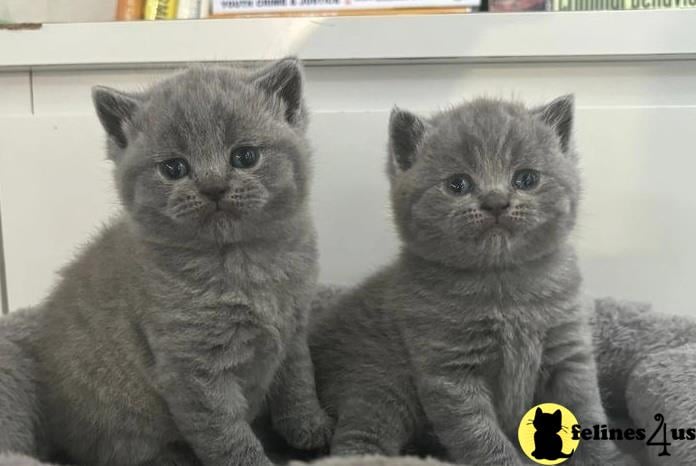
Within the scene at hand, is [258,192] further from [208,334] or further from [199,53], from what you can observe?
[199,53]

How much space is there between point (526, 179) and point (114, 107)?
0.63m

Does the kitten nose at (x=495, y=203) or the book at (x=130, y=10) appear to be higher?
the book at (x=130, y=10)

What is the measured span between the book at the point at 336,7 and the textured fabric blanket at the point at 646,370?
604 millimetres

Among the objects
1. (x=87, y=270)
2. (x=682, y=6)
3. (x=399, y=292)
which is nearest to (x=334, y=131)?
(x=399, y=292)

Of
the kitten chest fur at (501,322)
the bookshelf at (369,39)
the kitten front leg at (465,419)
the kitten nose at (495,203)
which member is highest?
the bookshelf at (369,39)

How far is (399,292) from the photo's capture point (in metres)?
1.17

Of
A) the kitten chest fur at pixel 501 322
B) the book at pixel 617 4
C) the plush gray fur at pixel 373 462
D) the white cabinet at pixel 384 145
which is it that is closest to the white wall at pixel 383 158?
the white cabinet at pixel 384 145

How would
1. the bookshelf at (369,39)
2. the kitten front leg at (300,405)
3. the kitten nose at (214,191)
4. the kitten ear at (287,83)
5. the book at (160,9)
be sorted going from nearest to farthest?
the kitten nose at (214,191) → the kitten ear at (287,83) → the kitten front leg at (300,405) → the bookshelf at (369,39) → the book at (160,9)

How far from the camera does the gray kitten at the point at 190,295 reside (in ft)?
3.27

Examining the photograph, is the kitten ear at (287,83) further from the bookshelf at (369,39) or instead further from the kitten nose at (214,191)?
the bookshelf at (369,39)

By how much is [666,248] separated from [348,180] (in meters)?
0.72

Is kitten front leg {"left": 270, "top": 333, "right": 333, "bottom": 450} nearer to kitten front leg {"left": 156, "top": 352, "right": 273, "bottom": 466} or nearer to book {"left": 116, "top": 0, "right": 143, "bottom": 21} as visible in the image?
kitten front leg {"left": 156, "top": 352, "right": 273, "bottom": 466}

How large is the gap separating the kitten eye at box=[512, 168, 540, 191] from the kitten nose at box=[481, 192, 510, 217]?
0.05 meters

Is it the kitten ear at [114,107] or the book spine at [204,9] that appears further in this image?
the book spine at [204,9]
